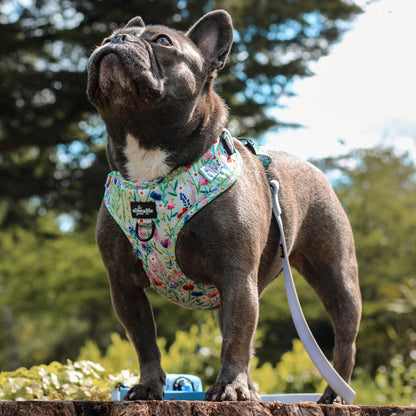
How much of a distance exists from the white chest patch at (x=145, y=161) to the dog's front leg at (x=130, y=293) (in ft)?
1.11

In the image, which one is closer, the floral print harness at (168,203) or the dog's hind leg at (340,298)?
the floral print harness at (168,203)

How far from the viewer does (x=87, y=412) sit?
2.55 metres

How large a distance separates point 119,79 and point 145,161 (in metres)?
0.48

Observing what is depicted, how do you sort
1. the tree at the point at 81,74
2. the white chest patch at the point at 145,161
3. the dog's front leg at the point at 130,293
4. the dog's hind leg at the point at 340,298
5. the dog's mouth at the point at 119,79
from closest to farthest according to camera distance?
1. the dog's mouth at the point at 119,79
2. the white chest patch at the point at 145,161
3. the dog's front leg at the point at 130,293
4. the dog's hind leg at the point at 340,298
5. the tree at the point at 81,74

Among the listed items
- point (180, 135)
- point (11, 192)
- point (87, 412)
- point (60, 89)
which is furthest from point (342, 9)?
point (87, 412)

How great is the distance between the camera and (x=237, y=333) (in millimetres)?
2760

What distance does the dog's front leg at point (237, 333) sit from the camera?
2646mm

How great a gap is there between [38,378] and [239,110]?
21.5 ft

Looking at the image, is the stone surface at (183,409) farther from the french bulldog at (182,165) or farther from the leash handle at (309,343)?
the leash handle at (309,343)

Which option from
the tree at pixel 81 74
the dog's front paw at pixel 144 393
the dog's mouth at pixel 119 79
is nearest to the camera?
the dog's mouth at pixel 119 79

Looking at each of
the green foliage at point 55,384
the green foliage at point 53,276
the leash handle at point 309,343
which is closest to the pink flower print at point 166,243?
the leash handle at point 309,343

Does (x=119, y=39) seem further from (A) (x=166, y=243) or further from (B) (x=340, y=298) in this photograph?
(B) (x=340, y=298)

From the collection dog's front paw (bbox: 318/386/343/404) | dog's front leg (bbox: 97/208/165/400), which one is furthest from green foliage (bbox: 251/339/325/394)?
dog's front leg (bbox: 97/208/165/400)

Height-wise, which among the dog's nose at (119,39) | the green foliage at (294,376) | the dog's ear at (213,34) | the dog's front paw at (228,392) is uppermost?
the dog's nose at (119,39)
